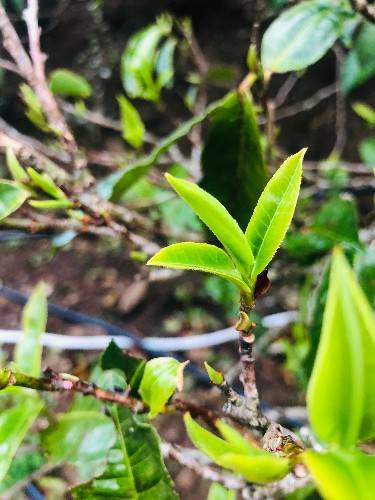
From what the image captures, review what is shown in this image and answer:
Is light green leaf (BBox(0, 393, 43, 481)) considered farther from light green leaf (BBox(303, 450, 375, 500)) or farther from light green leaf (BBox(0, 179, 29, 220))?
light green leaf (BBox(303, 450, 375, 500))

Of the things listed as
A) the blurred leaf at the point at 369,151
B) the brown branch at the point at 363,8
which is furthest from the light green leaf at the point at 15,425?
the blurred leaf at the point at 369,151

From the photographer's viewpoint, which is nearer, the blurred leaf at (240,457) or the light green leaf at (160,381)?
the blurred leaf at (240,457)

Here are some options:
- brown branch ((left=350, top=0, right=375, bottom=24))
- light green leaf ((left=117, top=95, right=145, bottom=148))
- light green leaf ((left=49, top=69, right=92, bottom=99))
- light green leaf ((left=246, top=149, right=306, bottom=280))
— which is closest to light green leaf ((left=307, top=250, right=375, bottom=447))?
light green leaf ((left=246, top=149, right=306, bottom=280))

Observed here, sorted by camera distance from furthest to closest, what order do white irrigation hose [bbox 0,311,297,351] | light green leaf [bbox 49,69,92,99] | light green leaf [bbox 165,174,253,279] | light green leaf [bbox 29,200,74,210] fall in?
white irrigation hose [bbox 0,311,297,351], light green leaf [bbox 49,69,92,99], light green leaf [bbox 29,200,74,210], light green leaf [bbox 165,174,253,279]

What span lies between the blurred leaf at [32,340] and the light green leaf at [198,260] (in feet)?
1.08

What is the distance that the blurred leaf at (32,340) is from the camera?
64 cm

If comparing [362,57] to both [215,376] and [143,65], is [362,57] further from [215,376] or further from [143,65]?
[215,376]

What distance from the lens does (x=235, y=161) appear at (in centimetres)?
67

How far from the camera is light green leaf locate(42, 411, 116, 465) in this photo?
2.26 feet

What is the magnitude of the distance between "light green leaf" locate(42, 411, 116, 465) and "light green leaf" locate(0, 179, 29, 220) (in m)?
0.33

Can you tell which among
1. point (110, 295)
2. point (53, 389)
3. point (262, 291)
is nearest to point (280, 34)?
point (262, 291)

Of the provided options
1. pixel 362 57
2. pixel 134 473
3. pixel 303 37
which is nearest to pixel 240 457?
pixel 134 473

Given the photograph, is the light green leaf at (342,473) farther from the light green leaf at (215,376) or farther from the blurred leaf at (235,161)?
the blurred leaf at (235,161)

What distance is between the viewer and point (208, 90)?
1.70 m
